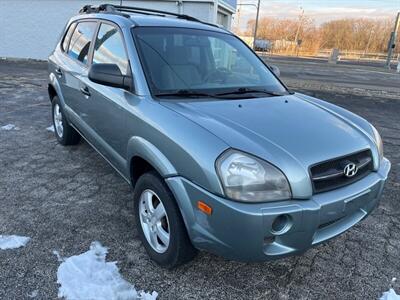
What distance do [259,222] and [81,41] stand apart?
10.5 feet

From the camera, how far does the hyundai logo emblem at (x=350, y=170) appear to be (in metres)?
2.38

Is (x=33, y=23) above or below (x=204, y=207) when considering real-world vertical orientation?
above

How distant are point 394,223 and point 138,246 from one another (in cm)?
239

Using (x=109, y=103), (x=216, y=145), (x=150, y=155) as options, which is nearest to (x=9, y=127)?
(x=109, y=103)

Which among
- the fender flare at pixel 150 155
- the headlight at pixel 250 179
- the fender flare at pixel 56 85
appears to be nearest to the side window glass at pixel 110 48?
the fender flare at pixel 150 155

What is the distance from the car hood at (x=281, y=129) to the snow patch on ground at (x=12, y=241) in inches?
62.2

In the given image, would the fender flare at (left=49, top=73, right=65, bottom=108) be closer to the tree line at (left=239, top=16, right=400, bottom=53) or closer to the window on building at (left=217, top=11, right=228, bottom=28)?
the window on building at (left=217, top=11, right=228, bottom=28)

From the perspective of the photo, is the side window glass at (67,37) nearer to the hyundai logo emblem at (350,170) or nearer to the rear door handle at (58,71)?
the rear door handle at (58,71)

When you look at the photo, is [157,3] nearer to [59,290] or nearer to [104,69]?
[104,69]

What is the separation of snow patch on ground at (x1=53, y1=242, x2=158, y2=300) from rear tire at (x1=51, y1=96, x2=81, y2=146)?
8.02ft

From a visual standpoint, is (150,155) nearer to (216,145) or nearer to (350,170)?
(216,145)

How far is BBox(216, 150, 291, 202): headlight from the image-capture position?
83.2 inches

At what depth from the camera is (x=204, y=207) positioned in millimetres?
2186

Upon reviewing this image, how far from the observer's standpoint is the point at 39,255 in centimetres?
282
